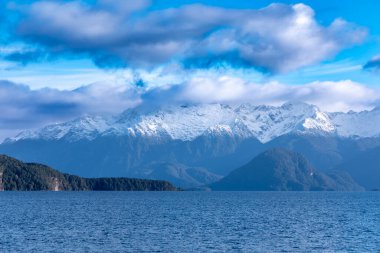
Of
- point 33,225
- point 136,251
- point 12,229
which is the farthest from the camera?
point 33,225

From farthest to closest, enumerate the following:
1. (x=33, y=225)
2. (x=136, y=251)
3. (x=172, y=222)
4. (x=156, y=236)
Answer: (x=172, y=222) → (x=33, y=225) → (x=156, y=236) → (x=136, y=251)

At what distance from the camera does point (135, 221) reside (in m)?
183

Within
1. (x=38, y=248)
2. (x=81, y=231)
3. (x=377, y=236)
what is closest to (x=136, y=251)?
(x=38, y=248)

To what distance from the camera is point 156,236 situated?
A: 14475cm

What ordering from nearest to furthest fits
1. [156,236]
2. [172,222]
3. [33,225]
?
[156,236] < [33,225] < [172,222]

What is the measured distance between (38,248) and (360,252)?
56.9 metres

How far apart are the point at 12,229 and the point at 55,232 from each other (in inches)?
454

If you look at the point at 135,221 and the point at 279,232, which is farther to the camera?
the point at 135,221

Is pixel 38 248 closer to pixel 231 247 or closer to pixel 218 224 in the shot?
pixel 231 247

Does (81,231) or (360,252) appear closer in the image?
(360,252)

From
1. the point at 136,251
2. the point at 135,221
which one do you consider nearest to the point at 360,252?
the point at 136,251

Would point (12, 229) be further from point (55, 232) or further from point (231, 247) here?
point (231, 247)

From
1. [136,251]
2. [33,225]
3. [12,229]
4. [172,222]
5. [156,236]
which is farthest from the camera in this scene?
[172,222]

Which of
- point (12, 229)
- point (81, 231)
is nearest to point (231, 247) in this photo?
point (81, 231)
